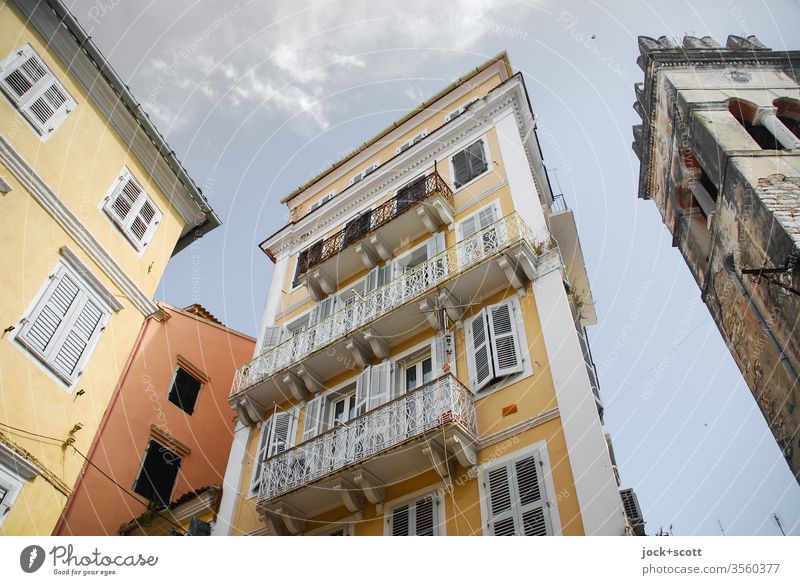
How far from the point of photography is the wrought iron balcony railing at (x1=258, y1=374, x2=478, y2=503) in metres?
10.6

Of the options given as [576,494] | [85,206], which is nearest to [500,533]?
[576,494]

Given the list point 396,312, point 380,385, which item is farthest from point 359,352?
point 396,312

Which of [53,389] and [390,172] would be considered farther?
[390,172]

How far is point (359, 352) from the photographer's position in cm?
1348

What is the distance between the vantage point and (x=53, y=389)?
11305 mm

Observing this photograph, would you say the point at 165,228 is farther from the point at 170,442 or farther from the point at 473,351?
the point at 473,351

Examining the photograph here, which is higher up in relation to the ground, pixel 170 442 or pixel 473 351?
pixel 170 442

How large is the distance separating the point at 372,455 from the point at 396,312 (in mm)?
3372

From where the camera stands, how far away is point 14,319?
35.6 feet

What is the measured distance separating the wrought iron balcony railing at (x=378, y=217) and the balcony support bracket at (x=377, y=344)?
11.4 ft

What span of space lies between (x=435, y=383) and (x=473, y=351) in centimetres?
137
